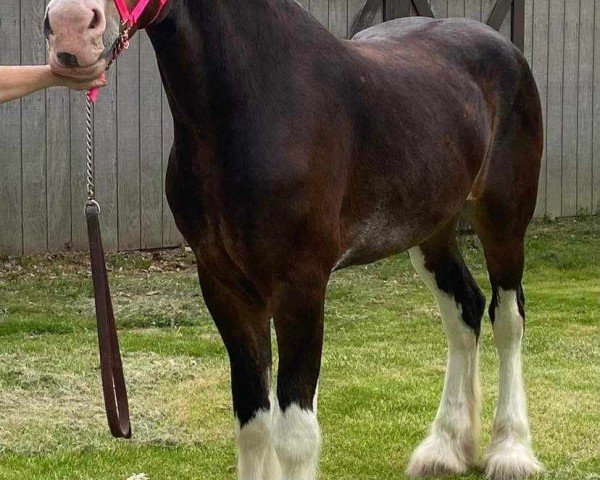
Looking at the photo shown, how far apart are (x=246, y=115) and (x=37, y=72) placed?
0.57 metres

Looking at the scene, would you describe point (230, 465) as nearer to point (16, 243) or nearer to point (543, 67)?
point (16, 243)

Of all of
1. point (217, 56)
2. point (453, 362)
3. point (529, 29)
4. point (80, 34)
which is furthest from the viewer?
point (529, 29)

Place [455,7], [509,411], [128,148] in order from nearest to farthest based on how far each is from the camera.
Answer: [509,411]
[128,148]
[455,7]

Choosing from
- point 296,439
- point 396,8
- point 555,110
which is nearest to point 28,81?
point 296,439

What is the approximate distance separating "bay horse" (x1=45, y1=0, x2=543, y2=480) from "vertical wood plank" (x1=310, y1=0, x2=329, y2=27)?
501 centimetres

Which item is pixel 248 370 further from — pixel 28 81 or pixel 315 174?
pixel 28 81

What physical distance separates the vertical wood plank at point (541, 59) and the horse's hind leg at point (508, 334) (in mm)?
6595

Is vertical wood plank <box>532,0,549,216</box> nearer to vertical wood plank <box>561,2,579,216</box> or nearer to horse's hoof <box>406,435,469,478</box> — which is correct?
vertical wood plank <box>561,2,579,216</box>

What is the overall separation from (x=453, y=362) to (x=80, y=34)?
2.30 metres

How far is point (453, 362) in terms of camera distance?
4402mm

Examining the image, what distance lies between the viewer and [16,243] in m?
8.36

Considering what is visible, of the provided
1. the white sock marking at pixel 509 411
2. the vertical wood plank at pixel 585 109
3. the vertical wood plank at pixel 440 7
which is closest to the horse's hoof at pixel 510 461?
the white sock marking at pixel 509 411

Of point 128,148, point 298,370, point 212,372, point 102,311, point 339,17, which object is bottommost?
point 212,372

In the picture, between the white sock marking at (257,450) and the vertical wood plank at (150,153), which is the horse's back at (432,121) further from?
the vertical wood plank at (150,153)
